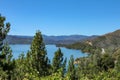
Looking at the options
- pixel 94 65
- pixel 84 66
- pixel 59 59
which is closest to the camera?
pixel 59 59

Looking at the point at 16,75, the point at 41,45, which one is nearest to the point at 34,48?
the point at 41,45

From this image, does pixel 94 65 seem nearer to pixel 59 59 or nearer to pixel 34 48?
pixel 59 59

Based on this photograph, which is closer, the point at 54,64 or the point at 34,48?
the point at 34,48

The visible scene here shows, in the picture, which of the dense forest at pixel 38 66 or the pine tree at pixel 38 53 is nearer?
the dense forest at pixel 38 66

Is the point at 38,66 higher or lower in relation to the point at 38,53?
lower

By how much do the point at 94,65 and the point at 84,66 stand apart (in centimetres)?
1183

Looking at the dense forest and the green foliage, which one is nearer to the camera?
the dense forest

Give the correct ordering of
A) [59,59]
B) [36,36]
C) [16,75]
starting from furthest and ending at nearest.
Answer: [59,59] → [16,75] → [36,36]

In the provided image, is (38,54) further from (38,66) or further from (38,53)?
(38,66)

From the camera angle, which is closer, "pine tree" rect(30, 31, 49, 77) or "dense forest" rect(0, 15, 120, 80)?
"dense forest" rect(0, 15, 120, 80)

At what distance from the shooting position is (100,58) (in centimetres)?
7444

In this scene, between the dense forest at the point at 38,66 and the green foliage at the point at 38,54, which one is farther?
the green foliage at the point at 38,54

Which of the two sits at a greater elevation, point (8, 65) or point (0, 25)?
point (0, 25)

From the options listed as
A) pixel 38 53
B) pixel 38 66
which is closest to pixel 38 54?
pixel 38 53
